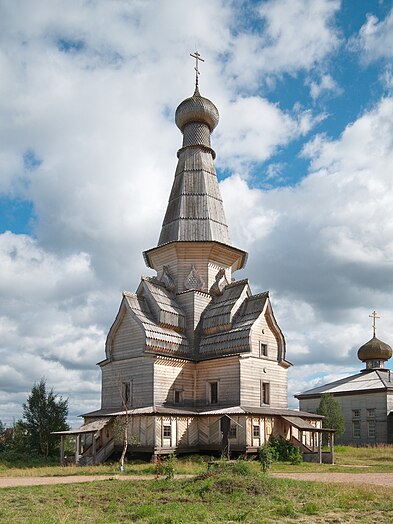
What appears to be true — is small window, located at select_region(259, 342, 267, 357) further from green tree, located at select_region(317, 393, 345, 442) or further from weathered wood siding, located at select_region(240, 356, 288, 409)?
green tree, located at select_region(317, 393, 345, 442)

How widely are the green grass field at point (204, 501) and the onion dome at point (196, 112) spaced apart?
25.6 m

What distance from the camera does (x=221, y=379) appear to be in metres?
30.7

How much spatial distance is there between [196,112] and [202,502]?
1117 inches

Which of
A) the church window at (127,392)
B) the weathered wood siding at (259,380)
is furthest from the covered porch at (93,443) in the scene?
the weathered wood siding at (259,380)

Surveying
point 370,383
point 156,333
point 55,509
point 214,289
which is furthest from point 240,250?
point 55,509

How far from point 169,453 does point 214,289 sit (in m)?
10.7

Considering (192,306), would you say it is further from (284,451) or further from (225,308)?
(284,451)

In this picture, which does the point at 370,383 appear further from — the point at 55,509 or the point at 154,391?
the point at 55,509

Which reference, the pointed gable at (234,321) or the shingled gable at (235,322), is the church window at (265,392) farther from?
the pointed gable at (234,321)

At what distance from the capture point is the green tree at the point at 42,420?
1352 inches

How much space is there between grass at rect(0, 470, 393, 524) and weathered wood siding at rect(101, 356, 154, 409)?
492 inches

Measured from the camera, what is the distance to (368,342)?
50219 millimetres

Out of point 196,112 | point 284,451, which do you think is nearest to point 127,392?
point 284,451

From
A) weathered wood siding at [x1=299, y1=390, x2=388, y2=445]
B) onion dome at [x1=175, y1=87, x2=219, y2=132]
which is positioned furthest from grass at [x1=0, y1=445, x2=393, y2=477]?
onion dome at [x1=175, y1=87, x2=219, y2=132]
